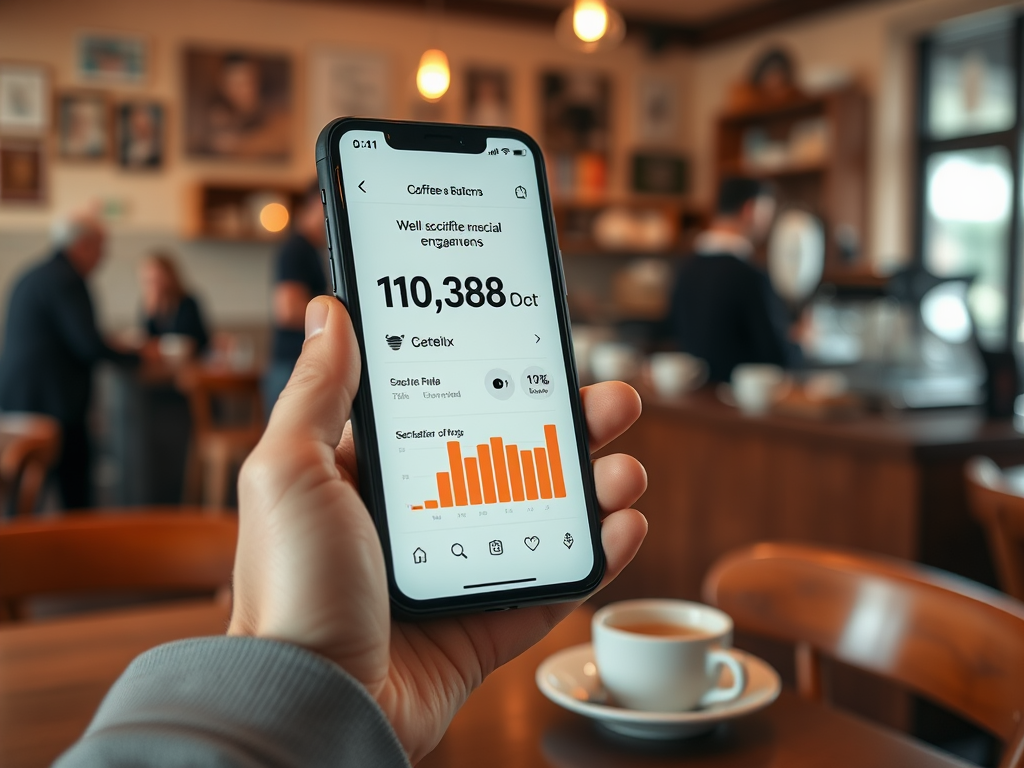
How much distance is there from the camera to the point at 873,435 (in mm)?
2295

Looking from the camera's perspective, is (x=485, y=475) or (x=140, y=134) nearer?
(x=485, y=475)

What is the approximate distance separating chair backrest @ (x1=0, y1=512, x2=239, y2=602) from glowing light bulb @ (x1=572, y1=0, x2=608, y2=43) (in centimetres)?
279

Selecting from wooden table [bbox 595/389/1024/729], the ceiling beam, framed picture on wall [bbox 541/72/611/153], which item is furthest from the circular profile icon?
framed picture on wall [bbox 541/72/611/153]

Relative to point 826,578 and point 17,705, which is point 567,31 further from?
point 17,705

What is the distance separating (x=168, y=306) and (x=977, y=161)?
4.76 meters

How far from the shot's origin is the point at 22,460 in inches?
83.7

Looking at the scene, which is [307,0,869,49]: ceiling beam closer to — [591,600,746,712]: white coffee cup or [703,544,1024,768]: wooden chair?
[703,544,1024,768]: wooden chair

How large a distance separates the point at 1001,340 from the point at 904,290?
329 centimetres

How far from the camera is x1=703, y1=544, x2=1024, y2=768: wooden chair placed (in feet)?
3.04

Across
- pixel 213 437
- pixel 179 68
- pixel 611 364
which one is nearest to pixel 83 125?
pixel 179 68

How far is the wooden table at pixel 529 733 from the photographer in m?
0.72

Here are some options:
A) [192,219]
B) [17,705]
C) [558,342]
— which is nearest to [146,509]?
[192,219]

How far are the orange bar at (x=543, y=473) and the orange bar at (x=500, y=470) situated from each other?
0.02 metres

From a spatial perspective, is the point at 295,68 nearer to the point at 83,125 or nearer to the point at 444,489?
the point at 83,125
